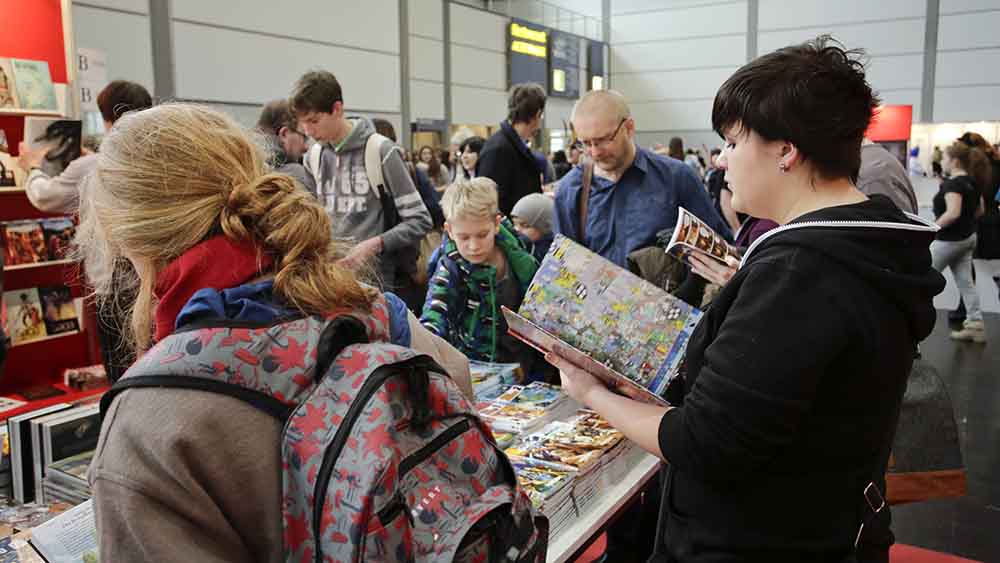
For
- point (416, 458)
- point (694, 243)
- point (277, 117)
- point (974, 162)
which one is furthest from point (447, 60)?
point (416, 458)

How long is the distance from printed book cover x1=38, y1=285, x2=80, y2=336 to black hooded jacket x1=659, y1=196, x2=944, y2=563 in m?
4.69

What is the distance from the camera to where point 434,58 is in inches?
461

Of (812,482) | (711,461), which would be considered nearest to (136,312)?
(711,461)

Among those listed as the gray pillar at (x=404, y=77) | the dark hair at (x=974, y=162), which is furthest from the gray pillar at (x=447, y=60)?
the dark hair at (x=974, y=162)

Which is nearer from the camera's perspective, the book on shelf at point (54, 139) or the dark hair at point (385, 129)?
the book on shelf at point (54, 139)

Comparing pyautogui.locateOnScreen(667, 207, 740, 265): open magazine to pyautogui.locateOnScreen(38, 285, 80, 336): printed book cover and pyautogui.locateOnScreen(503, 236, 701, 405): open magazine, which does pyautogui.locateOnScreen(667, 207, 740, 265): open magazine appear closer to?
pyautogui.locateOnScreen(503, 236, 701, 405): open magazine

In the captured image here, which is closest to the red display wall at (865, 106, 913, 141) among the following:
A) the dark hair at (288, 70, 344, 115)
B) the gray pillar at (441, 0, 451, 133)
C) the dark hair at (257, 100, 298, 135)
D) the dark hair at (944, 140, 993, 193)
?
the dark hair at (944, 140, 993, 193)

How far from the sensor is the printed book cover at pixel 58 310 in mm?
4703

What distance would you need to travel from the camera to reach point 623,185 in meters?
2.87

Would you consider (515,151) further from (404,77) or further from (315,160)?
(404,77)

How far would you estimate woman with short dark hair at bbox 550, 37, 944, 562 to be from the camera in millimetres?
1046

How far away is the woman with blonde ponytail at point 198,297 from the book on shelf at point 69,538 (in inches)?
15.3

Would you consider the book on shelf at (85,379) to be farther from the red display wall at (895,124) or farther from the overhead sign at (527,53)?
the red display wall at (895,124)

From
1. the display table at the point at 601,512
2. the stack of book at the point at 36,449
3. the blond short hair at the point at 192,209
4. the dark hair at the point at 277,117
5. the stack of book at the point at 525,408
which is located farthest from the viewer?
the dark hair at the point at 277,117
